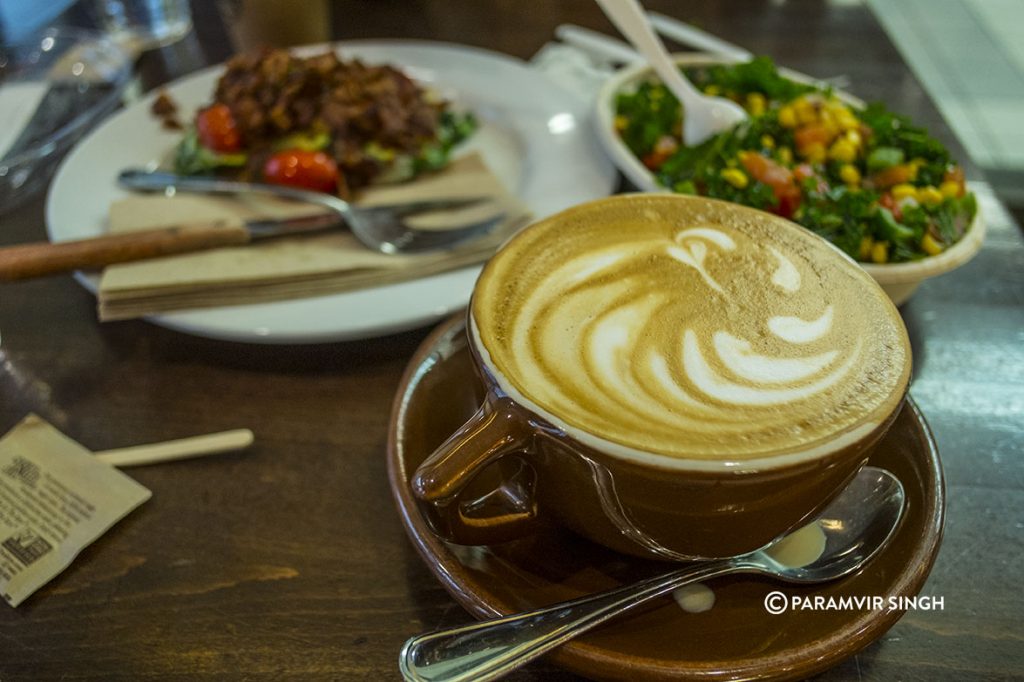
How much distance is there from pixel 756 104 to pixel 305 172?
2.96 feet

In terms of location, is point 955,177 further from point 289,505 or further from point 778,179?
point 289,505

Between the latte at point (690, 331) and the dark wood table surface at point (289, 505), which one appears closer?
the latte at point (690, 331)

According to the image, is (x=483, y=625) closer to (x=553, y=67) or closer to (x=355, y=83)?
(x=355, y=83)

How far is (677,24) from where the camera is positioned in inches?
80.4

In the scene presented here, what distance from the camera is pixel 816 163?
1.38 metres

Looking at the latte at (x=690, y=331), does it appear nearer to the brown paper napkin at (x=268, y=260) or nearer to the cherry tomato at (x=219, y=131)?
the brown paper napkin at (x=268, y=260)

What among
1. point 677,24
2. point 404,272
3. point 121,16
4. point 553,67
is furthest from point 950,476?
point 121,16

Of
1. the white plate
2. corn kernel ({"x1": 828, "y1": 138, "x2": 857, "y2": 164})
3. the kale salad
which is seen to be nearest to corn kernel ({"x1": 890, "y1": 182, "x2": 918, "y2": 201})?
the kale salad

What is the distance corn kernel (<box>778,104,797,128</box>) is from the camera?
1.45 m

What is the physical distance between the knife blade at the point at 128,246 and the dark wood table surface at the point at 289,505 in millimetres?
93

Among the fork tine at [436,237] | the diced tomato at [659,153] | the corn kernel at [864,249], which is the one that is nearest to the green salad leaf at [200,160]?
the fork tine at [436,237]

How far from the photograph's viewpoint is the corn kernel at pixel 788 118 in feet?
4.77

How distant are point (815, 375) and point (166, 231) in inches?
38.2

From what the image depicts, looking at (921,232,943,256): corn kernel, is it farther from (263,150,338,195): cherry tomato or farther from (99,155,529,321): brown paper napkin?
(263,150,338,195): cherry tomato
